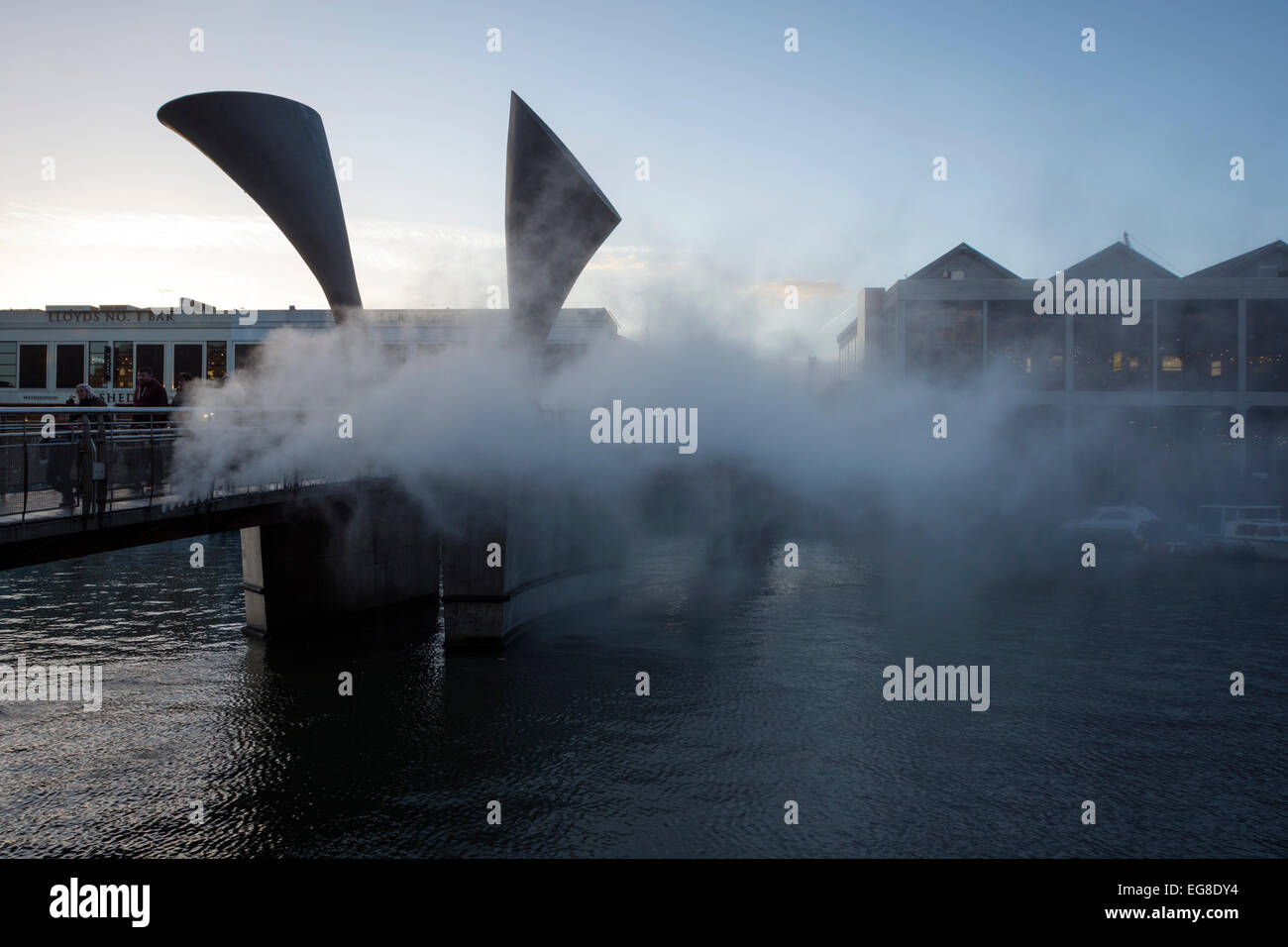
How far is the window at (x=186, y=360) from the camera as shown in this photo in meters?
73.4

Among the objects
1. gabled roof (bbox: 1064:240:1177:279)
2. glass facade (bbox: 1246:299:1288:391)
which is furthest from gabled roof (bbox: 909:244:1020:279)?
glass facade (bbox: 1246:299:1288:391)

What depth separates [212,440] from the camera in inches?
750

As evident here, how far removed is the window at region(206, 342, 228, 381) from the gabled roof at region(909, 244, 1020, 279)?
59.9m

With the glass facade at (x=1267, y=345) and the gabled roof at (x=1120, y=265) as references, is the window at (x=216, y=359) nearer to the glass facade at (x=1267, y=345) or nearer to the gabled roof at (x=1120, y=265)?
the gabled roof at (x=1120, y=265)

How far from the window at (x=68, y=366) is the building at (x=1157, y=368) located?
65.0m

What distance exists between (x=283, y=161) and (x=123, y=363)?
5769 cm

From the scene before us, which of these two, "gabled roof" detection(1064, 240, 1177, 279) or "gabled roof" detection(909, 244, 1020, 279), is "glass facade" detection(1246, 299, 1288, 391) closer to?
"gabled roof" detection(1064, 240, 1177, 279)

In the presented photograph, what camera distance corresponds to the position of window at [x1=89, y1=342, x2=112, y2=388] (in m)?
73.3

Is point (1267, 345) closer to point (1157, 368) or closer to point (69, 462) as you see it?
point (1157, 368)

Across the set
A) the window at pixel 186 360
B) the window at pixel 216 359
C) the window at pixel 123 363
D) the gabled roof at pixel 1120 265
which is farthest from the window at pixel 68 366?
the gabled roof at pixel 1120 265

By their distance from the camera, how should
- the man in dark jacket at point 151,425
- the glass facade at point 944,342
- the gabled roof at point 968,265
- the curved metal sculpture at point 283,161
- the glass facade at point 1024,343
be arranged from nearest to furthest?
the man in dark jacket at point 151,425
the curved metal sculpture at point 283,161
the glass facade at point 1024,343
the glass facade at point 944,342
the gabled roof at point 968,265
